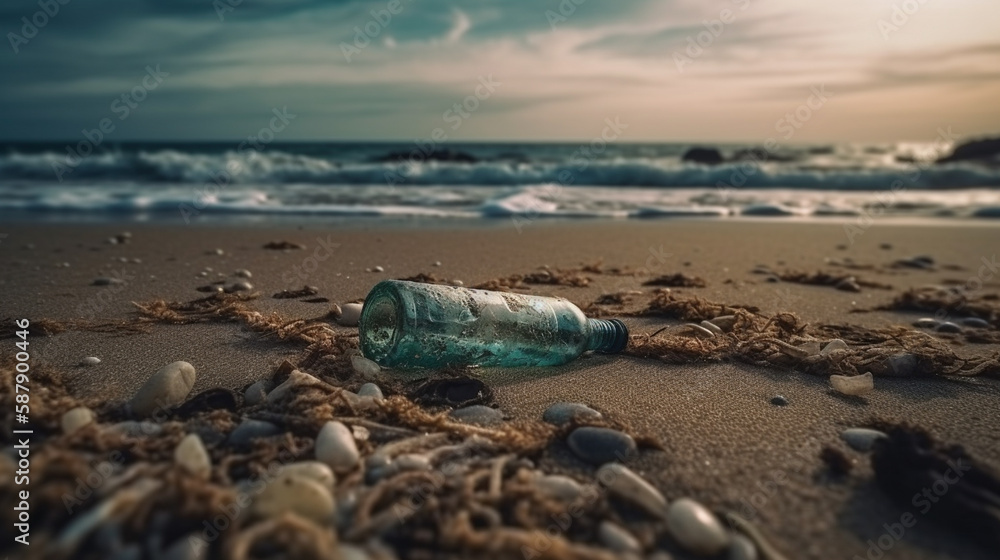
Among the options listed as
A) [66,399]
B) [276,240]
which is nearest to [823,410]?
[66,399]

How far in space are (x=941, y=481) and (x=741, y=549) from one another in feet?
1.77

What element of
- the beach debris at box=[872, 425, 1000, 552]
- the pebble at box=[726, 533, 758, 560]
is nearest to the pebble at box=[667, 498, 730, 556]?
the pebble at box=[726, 533, 758, 560]

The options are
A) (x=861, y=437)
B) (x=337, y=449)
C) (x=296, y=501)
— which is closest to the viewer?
(x=296, y=501)

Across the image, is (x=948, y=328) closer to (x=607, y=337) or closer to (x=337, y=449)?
(x=607, y=337)

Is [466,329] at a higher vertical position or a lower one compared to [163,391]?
higher

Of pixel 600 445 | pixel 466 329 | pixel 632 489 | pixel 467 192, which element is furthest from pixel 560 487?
pixel 467 192

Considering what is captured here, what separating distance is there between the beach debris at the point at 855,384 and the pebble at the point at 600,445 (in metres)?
0.96

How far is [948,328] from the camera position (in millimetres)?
3336

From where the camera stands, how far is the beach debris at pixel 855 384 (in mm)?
2234

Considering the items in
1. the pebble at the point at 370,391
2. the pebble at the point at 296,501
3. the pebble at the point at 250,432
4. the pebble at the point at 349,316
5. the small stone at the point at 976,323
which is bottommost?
the pebble at the point at 349,316

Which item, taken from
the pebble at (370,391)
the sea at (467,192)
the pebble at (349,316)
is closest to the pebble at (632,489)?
the pebble at (370,391)

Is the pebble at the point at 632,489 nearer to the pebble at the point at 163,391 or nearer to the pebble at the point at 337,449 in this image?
the pebble at the point at 337,449

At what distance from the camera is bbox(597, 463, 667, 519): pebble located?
1.37 metres

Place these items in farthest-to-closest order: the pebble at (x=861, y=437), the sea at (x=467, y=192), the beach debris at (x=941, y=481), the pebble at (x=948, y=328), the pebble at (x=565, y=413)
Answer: the sea at (x=467, y=192) → the pebble at (x=948, y=328) → the pebble at (x=565, y=413) → the pebble at (x=861, y=437) → the beach debris at (x=941, y=481)
